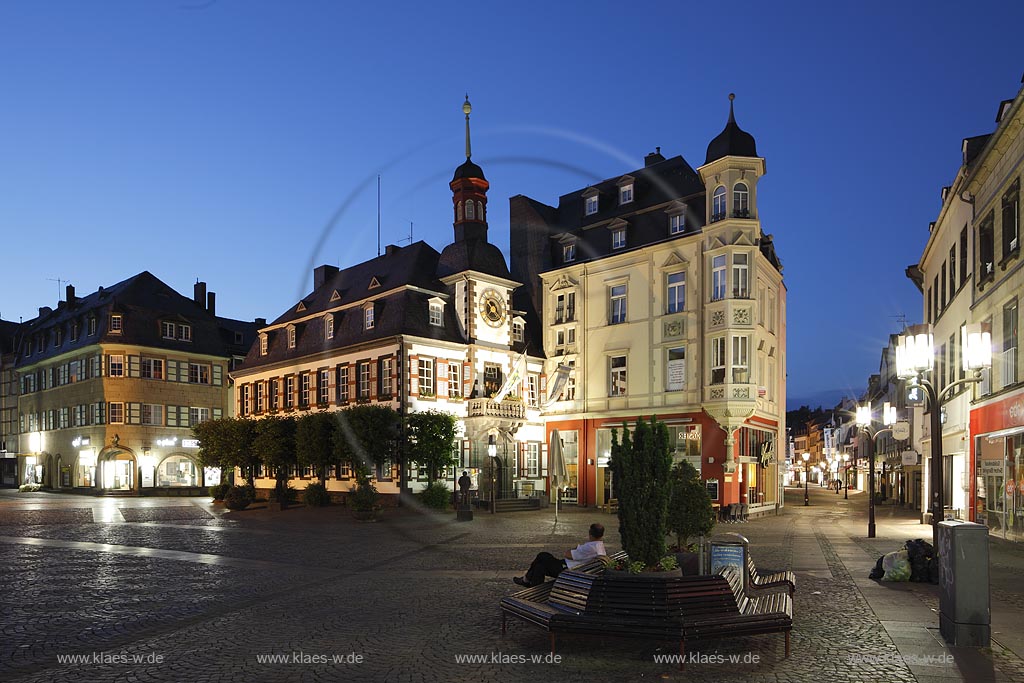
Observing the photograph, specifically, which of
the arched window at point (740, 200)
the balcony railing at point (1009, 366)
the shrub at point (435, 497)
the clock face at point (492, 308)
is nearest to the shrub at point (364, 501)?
the shrub at point (435, 497)

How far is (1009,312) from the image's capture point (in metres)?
23.5

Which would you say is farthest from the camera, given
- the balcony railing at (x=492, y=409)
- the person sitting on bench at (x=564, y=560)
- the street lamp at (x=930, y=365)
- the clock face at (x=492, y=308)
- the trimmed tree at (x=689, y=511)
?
the clock face at (x=492, y=308)

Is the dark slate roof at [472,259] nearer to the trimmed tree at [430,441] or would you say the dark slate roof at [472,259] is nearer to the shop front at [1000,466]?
the trimmed tree at [430,441]

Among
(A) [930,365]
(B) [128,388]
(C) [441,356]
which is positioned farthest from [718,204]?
(B) [128,388]

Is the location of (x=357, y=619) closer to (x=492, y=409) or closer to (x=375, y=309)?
(x=492, y=409)

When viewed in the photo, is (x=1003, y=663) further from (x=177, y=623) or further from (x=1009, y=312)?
(x=1009, y=312)

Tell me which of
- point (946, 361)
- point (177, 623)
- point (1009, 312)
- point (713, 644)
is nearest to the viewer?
point (713, 644)

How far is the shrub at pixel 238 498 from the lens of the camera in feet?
128

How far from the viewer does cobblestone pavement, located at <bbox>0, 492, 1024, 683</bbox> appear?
364 inches

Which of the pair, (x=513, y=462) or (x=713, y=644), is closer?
(x=713, y=644)

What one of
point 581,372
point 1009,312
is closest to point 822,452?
point 581,372

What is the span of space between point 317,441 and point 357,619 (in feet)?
100

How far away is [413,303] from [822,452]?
135270 mm

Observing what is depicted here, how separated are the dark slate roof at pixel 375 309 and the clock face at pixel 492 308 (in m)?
1.62
